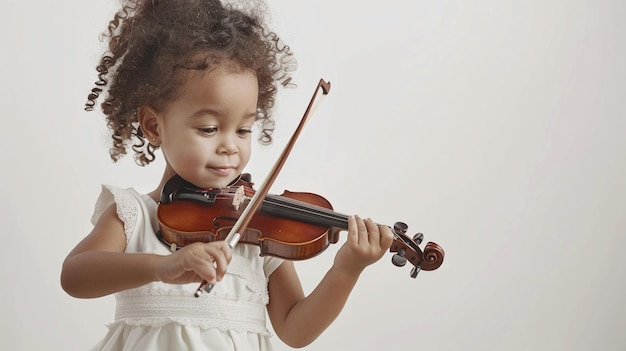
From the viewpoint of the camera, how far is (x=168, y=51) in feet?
4.24

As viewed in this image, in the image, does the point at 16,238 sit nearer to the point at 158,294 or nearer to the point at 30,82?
the point at 30,82

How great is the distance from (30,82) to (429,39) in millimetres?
941

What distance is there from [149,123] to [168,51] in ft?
0.34

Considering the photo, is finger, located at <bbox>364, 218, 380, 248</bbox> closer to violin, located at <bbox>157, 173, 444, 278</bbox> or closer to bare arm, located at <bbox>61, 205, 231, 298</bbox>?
violin, located at <bbox>157, 173, 444, 278</bbox>

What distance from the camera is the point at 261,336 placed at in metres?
1.34

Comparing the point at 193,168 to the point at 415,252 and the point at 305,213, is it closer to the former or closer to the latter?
the point at 305,213

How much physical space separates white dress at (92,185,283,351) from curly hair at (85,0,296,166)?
0.14m

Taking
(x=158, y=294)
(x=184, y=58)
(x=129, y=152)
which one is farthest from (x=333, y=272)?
(x=129, y=152)

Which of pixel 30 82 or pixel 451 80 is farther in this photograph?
pixel 451 80

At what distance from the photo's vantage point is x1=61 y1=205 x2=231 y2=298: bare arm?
97cm

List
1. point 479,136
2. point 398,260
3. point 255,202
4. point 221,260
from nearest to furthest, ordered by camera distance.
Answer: point 221,260 < point 255,202 < point 398,260 < point 479,136

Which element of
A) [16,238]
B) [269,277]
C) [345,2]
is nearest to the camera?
[269,277]

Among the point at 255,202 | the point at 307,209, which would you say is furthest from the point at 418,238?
the point at 255,202

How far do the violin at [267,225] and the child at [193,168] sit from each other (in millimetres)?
21
